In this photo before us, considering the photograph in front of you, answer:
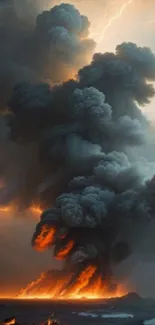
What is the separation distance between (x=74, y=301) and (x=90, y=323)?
9056cm

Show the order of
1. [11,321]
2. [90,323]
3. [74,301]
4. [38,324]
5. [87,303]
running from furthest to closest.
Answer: [74,301] < [87,303] < [90,323] < [38,324] < [11,321]

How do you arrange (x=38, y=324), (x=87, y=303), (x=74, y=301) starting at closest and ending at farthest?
(x=38, y=324), (x=87, y=303), (x=74, y=301)

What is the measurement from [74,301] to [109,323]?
89937 millimetres

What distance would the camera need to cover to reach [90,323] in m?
95.8

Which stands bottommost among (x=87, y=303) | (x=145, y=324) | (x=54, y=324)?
(x=54, y=324)

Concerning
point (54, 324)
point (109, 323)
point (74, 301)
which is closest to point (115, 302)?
point (74, 301)

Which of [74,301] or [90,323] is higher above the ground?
[74,301]

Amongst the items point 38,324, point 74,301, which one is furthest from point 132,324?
point 74,301

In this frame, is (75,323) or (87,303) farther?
(87,303)

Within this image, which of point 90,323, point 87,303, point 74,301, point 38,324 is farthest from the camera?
point 74,301

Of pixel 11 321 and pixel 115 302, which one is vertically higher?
pixel 115 302

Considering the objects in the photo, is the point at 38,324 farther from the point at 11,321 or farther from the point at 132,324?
the point at 11,321

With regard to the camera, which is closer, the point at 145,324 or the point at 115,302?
the point at 145,324

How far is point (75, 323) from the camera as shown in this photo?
94625mm
